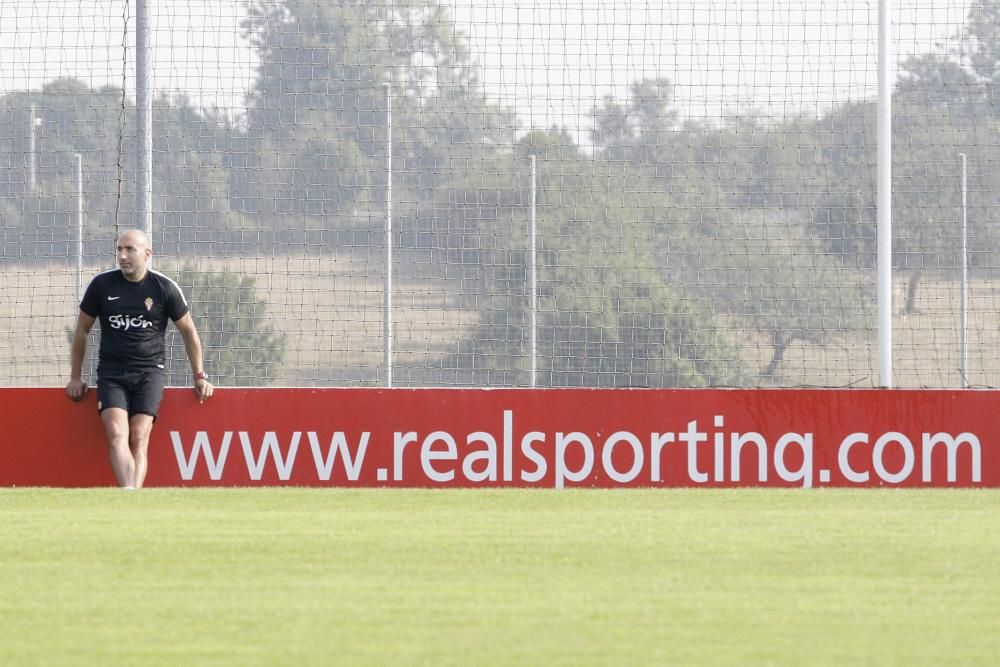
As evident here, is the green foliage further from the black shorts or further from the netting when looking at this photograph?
the black shorts

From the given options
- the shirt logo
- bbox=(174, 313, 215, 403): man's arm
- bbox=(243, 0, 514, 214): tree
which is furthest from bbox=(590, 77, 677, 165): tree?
the shirt logo

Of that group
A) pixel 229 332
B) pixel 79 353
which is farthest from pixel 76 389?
pixel 229 332

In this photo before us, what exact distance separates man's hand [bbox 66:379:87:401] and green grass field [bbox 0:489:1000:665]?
1.72 metres

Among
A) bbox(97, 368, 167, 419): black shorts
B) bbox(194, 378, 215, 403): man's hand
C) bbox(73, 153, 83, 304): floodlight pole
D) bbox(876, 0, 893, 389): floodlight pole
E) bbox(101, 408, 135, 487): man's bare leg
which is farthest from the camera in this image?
bbox(73, 153, 83, 304): floodlight pole

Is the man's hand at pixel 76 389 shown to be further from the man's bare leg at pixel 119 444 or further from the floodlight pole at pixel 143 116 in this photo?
the floodlight pole at pixel 143 116

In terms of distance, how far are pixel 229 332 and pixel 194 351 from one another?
8.24 feet

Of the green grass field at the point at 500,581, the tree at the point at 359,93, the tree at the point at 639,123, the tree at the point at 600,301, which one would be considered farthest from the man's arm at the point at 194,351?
the tree at the point at 639,123

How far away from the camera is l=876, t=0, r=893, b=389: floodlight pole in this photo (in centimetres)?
1146

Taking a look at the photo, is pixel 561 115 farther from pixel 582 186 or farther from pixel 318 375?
pixel 318 375

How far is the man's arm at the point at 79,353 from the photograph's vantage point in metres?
10.1

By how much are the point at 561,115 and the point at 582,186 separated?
1120 millimetres

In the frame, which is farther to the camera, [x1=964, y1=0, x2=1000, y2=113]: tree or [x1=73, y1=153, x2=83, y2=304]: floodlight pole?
[x1=73, y1=153, x2=83, y2=304]: floodlight pole

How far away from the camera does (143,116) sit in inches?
443

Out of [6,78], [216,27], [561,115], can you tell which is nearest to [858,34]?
[561,115]
